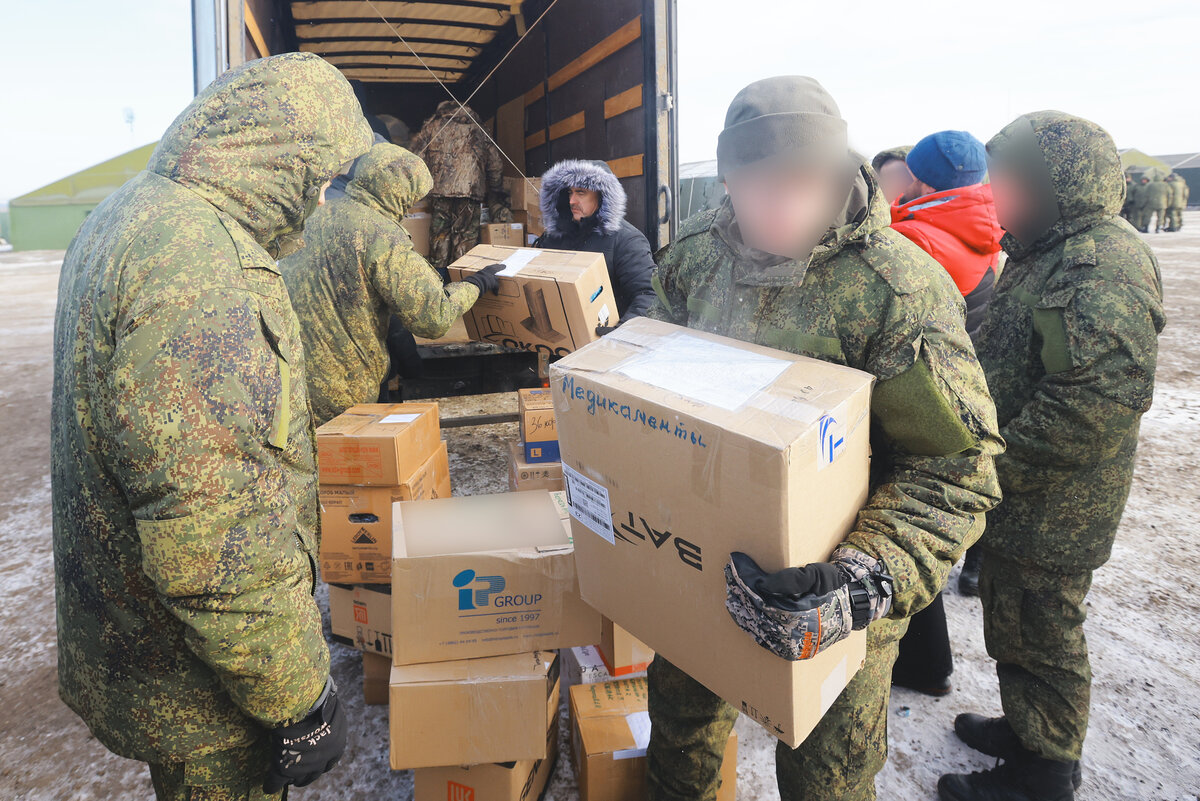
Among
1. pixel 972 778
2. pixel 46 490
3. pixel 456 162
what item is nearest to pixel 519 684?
pixel 972 778

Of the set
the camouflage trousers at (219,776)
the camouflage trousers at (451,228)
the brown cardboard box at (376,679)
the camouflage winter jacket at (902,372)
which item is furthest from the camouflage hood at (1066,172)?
the camouflage trousers at (451,228)

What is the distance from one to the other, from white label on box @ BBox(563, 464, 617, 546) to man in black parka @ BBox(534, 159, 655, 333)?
2.18m

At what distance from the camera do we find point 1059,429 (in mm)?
1720

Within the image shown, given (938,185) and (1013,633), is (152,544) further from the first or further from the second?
(938,185)

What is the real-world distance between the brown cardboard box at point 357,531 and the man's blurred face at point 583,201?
5.92 ft

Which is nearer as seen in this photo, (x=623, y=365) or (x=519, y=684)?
(x=623, y=365)

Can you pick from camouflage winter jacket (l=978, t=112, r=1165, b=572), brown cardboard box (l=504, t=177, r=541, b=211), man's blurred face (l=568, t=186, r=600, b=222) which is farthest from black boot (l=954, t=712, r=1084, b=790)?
brown cardboard box (l=504, t=177, r=541, b=211)

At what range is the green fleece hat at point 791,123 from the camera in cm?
120

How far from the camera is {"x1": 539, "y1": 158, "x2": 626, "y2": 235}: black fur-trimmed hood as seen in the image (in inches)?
136

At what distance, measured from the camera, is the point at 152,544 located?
37.4 inches

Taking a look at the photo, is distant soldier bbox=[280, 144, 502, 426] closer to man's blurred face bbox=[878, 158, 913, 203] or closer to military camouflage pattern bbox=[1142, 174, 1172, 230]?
man's blurred face bbox=[878, 158, 913, 203]

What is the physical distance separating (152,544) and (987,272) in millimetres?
2845

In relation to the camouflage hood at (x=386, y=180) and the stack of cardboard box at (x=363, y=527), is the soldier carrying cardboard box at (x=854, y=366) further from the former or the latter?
the camouflage hood at (x=386, y=180)

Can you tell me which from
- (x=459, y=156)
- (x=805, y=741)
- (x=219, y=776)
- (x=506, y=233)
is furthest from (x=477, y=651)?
(x=459, y=156)
